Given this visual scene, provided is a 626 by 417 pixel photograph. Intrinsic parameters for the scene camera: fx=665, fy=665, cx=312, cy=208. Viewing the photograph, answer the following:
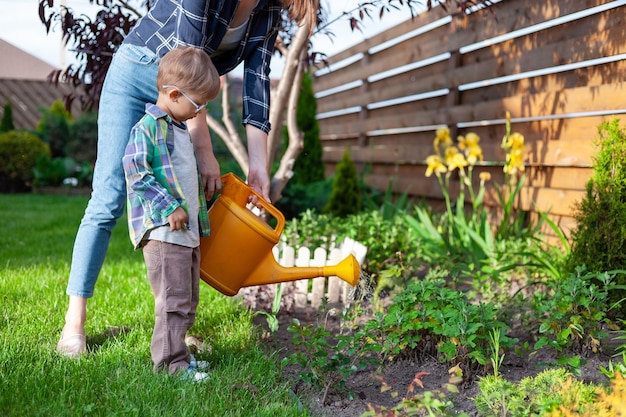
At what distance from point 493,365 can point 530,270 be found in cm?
137

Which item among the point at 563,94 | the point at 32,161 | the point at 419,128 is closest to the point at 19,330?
the point at 563,94

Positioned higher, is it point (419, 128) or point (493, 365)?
point (419, 128)

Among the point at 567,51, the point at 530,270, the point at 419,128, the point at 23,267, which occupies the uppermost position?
the point at 567,51

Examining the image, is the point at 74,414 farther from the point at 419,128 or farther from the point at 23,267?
the point at 419,128

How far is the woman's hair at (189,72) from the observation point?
1907 millimetres

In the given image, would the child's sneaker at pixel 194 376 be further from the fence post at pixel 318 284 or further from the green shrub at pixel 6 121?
the green shrub at pixel 6 121

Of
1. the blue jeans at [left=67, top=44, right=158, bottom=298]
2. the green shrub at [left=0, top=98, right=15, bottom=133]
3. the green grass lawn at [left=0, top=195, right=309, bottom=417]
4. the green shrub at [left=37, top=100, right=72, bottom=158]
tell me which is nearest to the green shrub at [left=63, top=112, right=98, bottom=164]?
the green shrub at [left=37, top=100, right=72, bottom=158]

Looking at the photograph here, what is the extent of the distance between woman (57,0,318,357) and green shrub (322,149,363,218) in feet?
9.99

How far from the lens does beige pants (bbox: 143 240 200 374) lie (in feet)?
6.50

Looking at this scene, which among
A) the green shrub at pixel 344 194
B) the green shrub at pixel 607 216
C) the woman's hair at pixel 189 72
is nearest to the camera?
the woman's hair at pixel 189 72

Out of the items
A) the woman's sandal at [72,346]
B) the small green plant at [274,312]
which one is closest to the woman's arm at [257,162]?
the small green plant at [274,312]

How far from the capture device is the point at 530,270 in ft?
11.1

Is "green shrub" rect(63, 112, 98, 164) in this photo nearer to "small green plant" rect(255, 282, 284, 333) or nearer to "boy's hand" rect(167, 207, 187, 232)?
"small green plant" rect(255, 282, 284, 333)

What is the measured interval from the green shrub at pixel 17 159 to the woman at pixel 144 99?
752 cm
